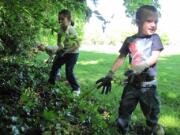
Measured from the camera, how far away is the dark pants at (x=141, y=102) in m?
5.75

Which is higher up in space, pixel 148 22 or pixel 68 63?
pixel 148 22

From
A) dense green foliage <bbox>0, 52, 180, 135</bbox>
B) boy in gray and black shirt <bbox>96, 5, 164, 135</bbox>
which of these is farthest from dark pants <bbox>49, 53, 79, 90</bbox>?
boy in gray and black shirt <bbox>96, 5, 164, 135</bbox>

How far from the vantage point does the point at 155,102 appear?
19.0ft

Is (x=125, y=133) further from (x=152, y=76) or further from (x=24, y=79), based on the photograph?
(x=24, y=79)

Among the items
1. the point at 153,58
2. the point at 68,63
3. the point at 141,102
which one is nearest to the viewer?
the point at 153,58

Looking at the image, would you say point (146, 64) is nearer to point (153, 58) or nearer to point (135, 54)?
point (153, 58)

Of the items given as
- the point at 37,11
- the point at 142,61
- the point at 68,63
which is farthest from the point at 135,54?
the point at 68,63

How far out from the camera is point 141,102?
19.0 ft

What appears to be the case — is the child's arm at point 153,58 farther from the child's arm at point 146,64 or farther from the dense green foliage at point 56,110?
the dense green foliage at point 56,110

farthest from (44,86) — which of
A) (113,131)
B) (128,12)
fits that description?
(113,131)

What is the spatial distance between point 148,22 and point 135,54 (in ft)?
1.39

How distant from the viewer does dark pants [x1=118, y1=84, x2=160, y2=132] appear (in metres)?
5.75

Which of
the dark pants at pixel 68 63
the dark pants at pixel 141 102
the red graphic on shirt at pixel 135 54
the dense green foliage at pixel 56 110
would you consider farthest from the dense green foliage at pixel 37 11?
the dark pants at pixel 68 63

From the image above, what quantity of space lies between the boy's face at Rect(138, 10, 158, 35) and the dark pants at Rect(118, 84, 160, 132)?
68cm
